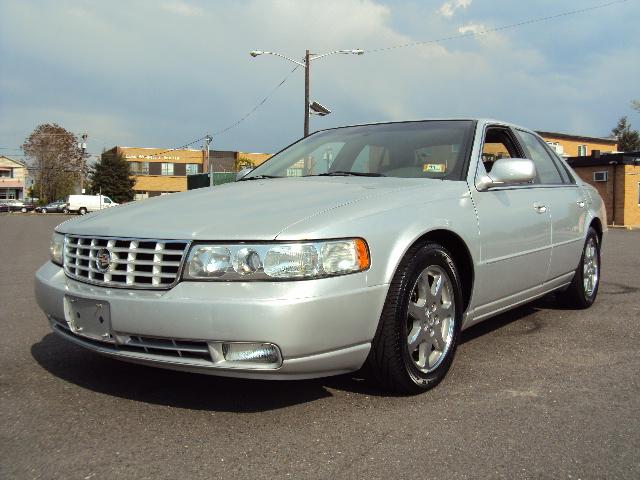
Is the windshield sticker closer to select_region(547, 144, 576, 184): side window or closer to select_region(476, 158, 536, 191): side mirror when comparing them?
select_region(476, 158, 536, 191): side mirror

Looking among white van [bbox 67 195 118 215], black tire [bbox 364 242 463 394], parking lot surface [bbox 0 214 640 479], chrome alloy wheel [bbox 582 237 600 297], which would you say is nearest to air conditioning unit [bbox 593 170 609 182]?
chrome alloy wheel [bbox 582 237 600 297]

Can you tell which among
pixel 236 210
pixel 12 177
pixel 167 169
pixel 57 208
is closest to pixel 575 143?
pixel 167 169

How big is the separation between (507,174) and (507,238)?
0.40 metres

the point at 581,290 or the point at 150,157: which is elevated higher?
the point at 150,157

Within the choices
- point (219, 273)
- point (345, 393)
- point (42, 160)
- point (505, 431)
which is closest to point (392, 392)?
point (345, 393)

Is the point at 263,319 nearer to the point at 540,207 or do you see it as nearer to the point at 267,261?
the point at 267,261

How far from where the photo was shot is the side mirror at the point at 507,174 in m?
3.61

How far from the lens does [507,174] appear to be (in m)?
3.61

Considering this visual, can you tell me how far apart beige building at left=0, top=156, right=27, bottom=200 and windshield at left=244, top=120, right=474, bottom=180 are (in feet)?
320

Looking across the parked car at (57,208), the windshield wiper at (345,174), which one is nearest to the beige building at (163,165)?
the parked car at (57,208)

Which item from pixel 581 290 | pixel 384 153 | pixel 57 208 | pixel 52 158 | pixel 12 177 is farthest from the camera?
pixel 12 177

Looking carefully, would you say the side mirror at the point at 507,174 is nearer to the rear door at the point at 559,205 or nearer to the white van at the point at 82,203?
the rear door at the point at 559,205

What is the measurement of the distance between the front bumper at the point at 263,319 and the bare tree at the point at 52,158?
71.9m

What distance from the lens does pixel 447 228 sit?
321cm
